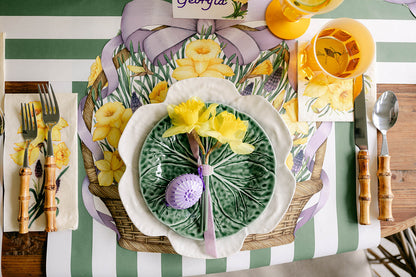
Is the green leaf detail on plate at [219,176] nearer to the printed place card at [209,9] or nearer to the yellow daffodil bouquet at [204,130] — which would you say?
the yellow daffodil bouquet at [204,130]

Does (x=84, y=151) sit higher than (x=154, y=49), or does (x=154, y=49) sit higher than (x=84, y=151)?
(x=154, y=49)

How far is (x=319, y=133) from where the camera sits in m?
0.72

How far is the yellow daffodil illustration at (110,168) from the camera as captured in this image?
2.22 ft

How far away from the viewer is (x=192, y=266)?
2.25 feet

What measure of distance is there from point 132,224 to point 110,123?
252 mm

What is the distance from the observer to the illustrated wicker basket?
670 mm

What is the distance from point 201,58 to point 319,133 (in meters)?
0.36

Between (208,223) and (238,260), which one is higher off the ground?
(208,223)

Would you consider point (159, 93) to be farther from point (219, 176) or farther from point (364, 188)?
point (364, 188)

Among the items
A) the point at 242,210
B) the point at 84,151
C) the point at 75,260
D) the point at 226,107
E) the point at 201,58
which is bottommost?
the point at 75,260

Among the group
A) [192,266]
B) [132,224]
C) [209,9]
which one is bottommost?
[192,266]

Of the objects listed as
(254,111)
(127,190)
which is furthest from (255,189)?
(127,190)

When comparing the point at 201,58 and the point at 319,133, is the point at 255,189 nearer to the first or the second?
the point at 319,133

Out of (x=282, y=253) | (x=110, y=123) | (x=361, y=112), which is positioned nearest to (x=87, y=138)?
(x=110, y=123)
